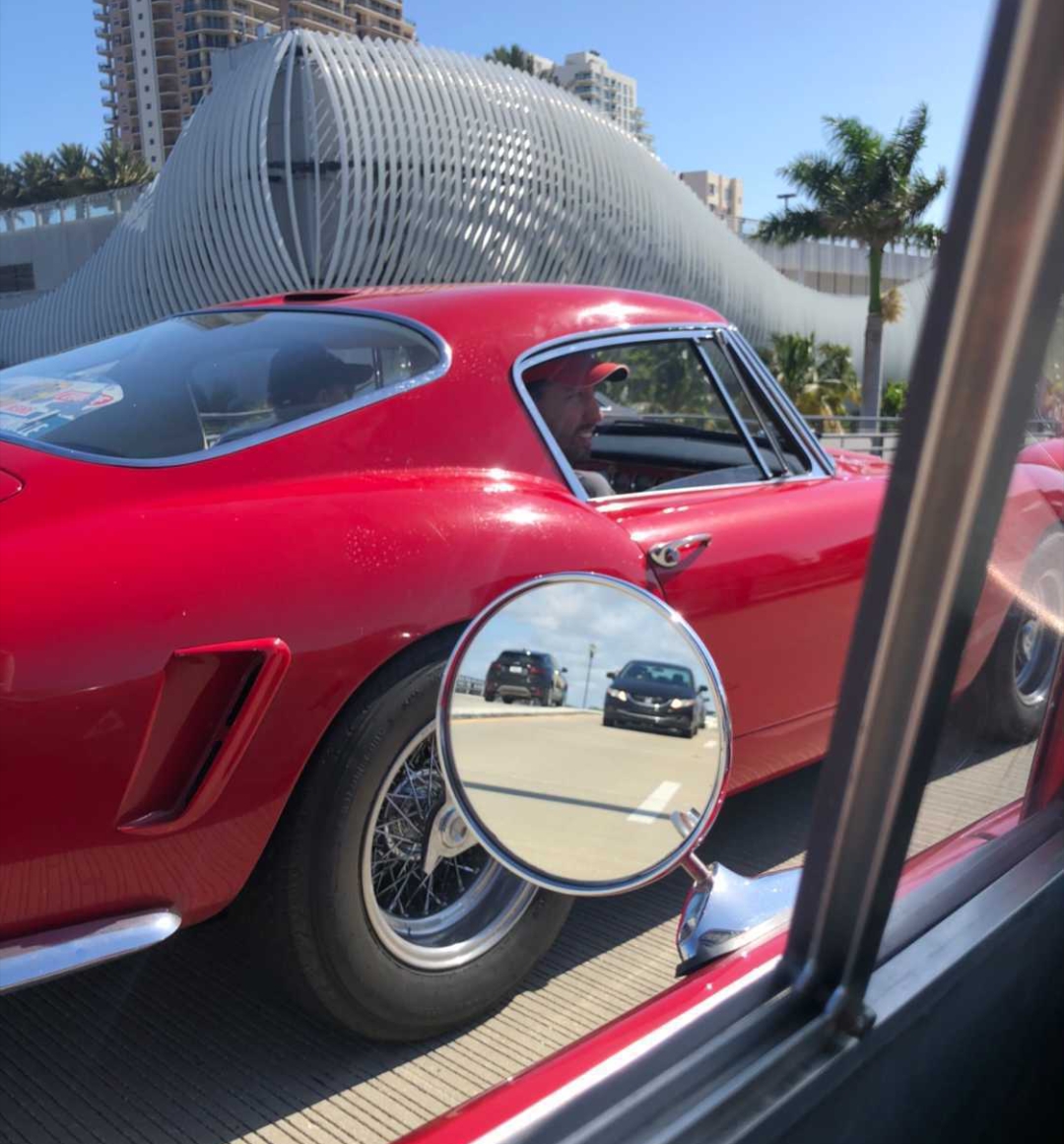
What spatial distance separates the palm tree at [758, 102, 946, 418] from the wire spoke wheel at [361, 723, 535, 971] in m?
1.25

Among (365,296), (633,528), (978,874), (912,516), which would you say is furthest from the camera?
(365,296)

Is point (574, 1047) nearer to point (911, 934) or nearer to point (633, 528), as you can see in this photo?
point (911, 934)

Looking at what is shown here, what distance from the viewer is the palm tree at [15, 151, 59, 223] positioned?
66125 mm

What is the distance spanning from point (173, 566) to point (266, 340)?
1.06 meters

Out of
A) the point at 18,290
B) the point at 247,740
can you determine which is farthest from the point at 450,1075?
the point at 18,290

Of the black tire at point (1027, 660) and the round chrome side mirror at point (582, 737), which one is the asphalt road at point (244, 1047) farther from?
the round chrome side mirror at point (582, 737)

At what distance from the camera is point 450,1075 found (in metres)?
2.10

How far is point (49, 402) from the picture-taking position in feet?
8.16

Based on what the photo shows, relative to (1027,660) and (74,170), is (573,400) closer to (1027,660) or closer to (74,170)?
(1027,660)

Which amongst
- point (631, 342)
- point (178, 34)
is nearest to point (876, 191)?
point (631, 342)

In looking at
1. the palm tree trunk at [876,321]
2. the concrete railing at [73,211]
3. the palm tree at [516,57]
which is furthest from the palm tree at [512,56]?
the palm tree trunk at [876,321]

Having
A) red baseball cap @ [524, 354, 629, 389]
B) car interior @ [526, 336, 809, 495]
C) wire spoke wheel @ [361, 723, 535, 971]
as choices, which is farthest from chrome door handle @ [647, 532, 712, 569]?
wire spoke wheel @ [361, 723, 535, 971]

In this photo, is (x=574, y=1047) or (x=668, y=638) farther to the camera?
(x=668, y=638)

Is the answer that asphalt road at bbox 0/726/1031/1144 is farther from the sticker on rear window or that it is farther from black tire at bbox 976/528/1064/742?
the sticker on rear window
